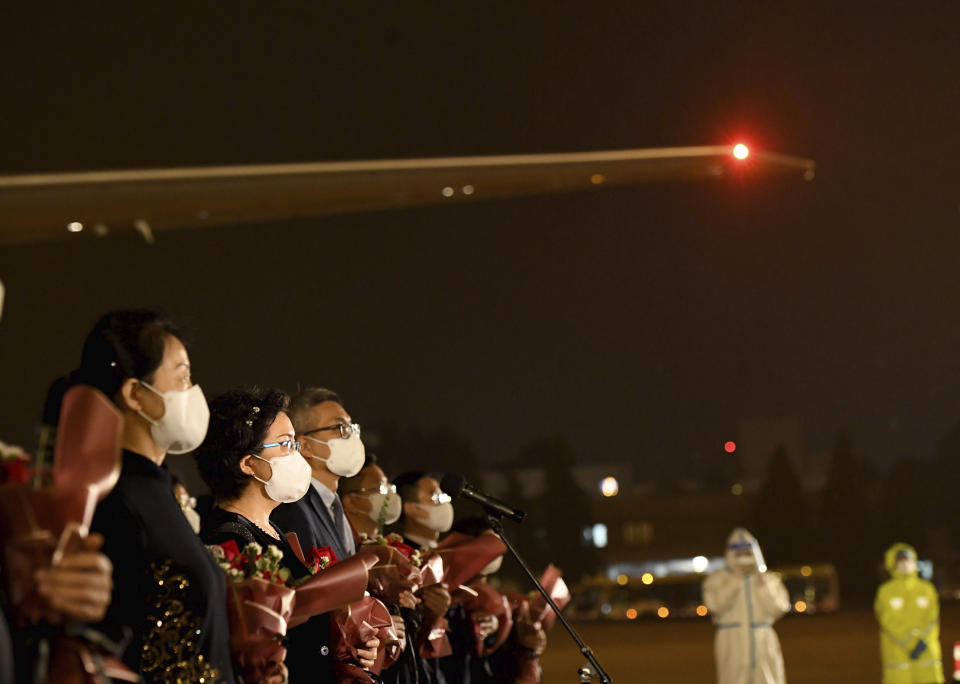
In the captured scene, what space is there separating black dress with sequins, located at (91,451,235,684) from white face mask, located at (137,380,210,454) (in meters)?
0.14

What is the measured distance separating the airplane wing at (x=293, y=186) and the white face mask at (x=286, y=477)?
99 cm

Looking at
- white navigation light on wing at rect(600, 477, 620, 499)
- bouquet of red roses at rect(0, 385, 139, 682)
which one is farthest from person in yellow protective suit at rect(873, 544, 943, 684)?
white navigation light on wing at rect(600, 477, 620, 499)

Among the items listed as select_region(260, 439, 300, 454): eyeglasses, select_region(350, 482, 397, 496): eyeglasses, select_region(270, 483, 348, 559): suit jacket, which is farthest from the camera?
select_region(350, 482, 397, 496): eyeglasses

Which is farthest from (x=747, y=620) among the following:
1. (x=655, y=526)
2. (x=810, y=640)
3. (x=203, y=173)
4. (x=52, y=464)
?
(x=655, y=526)

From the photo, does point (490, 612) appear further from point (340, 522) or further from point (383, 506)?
point (340, 522)

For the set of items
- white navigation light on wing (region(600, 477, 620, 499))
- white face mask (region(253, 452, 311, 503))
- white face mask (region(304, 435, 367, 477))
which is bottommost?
white face mask (region(253, 452, 311, 503))

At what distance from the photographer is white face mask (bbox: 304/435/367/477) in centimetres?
695

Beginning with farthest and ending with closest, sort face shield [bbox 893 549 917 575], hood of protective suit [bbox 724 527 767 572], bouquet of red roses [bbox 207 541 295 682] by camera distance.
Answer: face shield [bbox 893 549 917 575]
hood of protective suit [bbox 724 527 767 572]
bouquet of red roses [bbox 207 541 295 682]

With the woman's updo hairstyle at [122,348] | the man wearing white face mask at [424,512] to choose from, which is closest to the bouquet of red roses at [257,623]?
the woman's updo hairstyle at [122,348]

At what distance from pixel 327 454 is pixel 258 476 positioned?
1.52 m

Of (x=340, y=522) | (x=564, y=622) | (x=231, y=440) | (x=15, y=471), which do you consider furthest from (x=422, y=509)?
(x=15, y=471)

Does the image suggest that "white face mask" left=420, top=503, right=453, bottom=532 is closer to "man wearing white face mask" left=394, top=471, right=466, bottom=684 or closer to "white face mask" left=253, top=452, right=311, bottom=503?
"man wearing white face mask" left=394, top=471, right=466, bottom=684

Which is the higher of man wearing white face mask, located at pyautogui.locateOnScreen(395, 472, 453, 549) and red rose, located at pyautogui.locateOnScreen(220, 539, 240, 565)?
man wearing white face mask, located at pyautogui.locateOnScreen(395, 472, 453, 549)

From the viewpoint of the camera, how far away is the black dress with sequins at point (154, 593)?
152 inches
